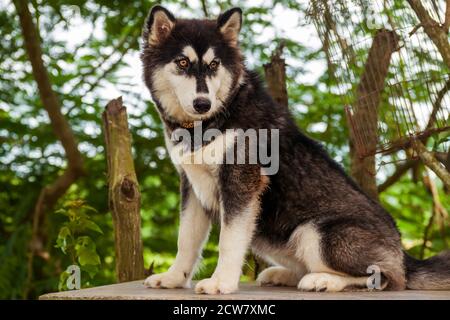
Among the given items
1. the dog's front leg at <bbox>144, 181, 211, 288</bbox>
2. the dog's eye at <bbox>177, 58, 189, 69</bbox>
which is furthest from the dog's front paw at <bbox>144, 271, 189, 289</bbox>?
the dog's eye at <bbox>177, 58, 189, 69</bbox>

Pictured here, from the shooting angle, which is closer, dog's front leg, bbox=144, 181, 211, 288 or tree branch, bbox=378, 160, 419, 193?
dog's front leg, bbox=144, 181, 211, 288

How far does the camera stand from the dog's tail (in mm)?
3693

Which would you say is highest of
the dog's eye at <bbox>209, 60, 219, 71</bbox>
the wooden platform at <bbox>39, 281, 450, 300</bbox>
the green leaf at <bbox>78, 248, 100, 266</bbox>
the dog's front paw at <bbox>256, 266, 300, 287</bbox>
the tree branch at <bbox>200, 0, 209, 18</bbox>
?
the tree branch at <bbox>200, 0, 209, 18</bbox>

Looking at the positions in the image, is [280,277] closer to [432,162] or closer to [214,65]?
[432,162]

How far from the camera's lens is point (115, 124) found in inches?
187

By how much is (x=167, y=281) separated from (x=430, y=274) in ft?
4.63

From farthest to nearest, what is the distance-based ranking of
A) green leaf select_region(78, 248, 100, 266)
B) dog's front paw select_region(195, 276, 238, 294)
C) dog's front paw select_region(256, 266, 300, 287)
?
green leaf select_region(78, 248, 100, 266), dog's front paw select_region(256, 266, 300, 287), dog's front paw select_region(195, 276, 238, 294)

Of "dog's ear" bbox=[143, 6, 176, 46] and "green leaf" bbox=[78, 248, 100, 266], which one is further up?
"dog's ear" bbox=[143, 6, 176, 46]

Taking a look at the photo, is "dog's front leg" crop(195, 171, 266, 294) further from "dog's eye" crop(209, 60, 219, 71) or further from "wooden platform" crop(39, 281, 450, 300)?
"dog's eye" crop(209, 60, 219, 71)

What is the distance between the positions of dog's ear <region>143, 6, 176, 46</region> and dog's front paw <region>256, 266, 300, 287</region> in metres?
1.48

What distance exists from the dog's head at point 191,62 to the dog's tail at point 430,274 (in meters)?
1.35

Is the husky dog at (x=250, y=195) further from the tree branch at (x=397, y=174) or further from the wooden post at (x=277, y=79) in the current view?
the tree branch at (x=397, y=174)

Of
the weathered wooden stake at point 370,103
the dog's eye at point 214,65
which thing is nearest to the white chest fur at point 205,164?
the dog's eye at point 214,65
